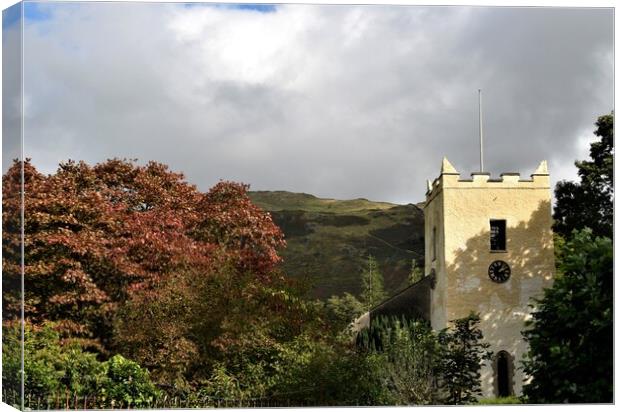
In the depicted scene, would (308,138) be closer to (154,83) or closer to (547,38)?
(154,83)

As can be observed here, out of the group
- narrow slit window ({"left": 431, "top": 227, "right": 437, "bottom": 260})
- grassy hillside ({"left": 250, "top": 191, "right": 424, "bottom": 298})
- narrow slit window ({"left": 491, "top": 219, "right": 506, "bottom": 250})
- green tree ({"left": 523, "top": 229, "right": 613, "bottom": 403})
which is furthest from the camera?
narrow slit window ({"left": 431, "top": 227, "right": 437, "bottom": 260})

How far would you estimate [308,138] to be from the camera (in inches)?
666

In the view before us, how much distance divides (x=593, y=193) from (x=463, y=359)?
3.60 meters

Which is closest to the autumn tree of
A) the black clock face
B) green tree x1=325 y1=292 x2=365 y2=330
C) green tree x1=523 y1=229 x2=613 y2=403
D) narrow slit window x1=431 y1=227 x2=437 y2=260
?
green tree x1=325 y1=292 x2=365 y2=330

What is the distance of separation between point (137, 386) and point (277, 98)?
15.9 ft

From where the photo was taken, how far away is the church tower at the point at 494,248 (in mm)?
18016

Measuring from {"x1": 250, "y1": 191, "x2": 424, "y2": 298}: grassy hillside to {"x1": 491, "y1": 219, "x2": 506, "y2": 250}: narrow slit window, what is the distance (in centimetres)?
138

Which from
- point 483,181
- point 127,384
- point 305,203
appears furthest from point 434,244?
point 127,384

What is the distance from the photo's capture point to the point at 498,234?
60.3 feet

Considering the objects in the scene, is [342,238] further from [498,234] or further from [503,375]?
[503,375]

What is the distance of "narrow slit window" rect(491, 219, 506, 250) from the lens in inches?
722

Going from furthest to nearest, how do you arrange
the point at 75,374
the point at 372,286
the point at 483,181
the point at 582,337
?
the point at 372,286 → the point at 483,181 → the point at 75,374 → the point at 582,337

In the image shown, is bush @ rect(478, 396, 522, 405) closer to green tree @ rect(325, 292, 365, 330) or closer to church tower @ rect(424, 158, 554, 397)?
church tower @ rect(424, 158, 554, 397)

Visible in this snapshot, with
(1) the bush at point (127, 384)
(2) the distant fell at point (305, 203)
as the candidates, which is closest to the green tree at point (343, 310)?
(2) the distant fell at point (305, 203)
